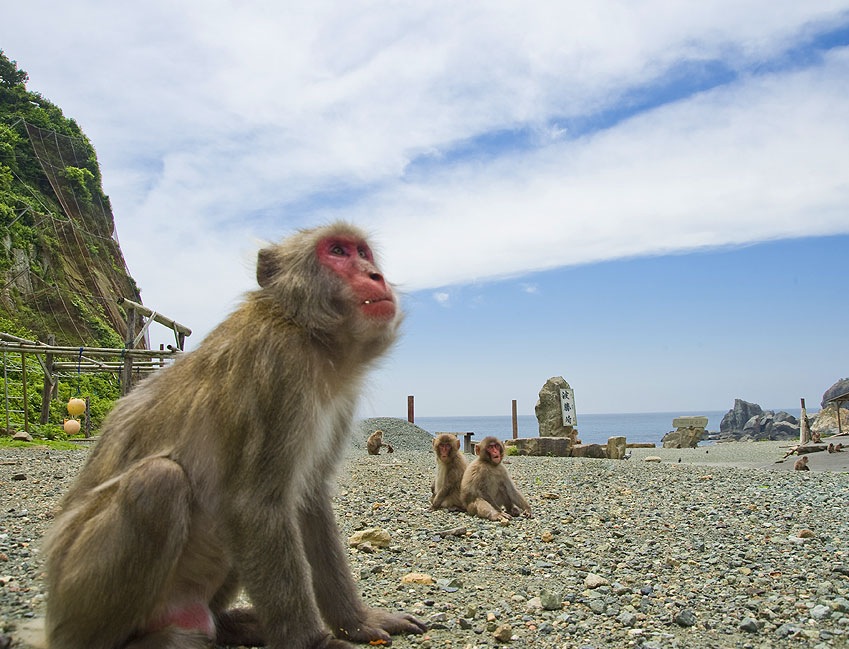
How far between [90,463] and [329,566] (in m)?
1.15

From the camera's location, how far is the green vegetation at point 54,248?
26.3 m

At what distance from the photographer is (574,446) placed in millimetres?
18109

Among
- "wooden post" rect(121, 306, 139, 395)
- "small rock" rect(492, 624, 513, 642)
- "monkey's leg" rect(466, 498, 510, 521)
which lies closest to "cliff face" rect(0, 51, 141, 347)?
"wooden post" rect(121, 306, 139, 395)

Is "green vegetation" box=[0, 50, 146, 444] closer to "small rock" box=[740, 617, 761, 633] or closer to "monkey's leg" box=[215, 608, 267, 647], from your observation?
"monkey's leg" box=[215, 608, 267, 647]

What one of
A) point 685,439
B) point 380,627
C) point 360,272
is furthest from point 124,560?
point 685,439

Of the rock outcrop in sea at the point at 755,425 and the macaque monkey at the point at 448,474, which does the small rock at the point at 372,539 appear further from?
the rock outcrop in sea at the point at 755,425

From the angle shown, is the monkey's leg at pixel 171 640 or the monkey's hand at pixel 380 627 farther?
the monkey's hand at pixel 380 627

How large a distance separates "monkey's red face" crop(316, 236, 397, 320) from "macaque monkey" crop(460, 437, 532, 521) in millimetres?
5322

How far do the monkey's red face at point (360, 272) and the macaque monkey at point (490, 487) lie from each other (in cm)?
532

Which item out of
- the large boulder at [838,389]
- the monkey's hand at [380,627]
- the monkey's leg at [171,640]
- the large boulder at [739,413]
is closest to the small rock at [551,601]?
the monkey's hand at [380,627]

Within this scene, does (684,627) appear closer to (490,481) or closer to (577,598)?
(577,598)

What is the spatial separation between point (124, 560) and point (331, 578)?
1056mm

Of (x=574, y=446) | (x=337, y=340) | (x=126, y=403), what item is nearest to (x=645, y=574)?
(x=337, y=340)

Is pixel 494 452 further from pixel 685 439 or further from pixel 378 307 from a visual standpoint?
pixel 685 439
